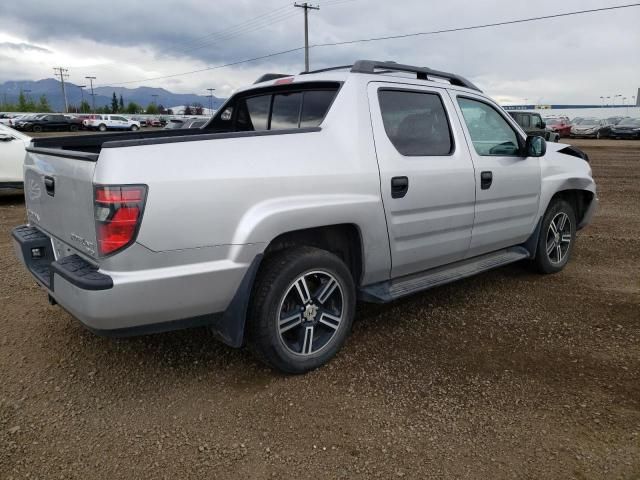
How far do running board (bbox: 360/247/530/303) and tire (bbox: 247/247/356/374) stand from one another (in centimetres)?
22

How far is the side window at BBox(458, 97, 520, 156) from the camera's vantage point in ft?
13.6

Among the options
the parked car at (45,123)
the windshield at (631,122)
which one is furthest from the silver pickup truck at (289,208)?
the parked car at (45,123)

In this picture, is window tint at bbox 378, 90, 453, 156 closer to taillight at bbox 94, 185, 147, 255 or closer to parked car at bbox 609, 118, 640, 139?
taillight at bbox 94, 185, 147, 255

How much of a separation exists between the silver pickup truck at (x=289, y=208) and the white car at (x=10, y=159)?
216 inches

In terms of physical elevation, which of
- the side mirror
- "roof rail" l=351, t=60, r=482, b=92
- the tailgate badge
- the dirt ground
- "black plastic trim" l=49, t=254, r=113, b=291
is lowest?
the dirt ground

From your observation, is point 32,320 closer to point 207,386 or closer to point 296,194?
point 207,386

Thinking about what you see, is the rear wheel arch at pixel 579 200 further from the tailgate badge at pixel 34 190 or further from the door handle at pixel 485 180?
the tailgate badge at pixel 34 190

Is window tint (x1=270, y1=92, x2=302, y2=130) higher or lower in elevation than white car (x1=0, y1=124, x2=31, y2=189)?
higher

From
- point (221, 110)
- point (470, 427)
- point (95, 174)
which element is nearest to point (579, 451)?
point (470, 427)

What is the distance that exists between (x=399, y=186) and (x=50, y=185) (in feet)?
6.97

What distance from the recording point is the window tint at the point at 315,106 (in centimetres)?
348

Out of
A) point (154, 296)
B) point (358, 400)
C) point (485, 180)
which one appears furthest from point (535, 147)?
point (154, 296)

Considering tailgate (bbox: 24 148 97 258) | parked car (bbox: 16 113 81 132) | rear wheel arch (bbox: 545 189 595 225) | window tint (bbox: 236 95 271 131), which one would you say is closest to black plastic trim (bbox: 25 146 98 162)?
tailgate (bbox: 24 148 97 258)

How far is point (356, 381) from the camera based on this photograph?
10.4 feet
